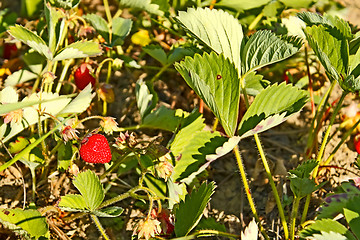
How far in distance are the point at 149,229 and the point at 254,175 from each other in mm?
603

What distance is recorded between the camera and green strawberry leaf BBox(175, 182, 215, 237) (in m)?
1.23

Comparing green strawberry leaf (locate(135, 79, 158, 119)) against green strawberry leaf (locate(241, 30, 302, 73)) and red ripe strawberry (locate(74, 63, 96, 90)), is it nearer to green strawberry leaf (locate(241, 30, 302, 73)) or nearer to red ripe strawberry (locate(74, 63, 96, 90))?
red ripe strawberry (locate(74, 63, 96, 90))

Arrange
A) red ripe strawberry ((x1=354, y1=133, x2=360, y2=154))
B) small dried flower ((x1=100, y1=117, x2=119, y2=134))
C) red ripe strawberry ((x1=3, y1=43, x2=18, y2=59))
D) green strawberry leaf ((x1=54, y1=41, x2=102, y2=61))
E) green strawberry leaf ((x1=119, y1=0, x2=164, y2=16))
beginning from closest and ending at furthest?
small dried flower ((x1=100, y1=117, x2=119, y2=134)) → green strawberry leaf ((x1=54, y1=41, x2=102, y2=61)) → red ripe strawberry ((x1=354, y1=133, x2=360, y2=154)) → green strawberry leaf ((x1=119, y1=0, x2=164, y2=16)) → red ripe strawberry ((x1=3, y1=43, x2=18, y2=59))

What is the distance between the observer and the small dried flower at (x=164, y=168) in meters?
1.28

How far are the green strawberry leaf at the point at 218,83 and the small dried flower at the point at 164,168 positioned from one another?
180mm

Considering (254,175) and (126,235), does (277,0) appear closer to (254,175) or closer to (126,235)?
(254,175)

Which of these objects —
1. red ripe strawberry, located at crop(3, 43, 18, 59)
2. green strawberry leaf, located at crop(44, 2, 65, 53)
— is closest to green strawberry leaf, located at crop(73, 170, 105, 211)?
green strawberry leaf, located at crop(44, 2, 65, 53)

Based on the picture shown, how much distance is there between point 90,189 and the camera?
1275 millimetres

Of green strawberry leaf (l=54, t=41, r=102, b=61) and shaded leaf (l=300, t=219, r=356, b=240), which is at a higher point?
green strawberry leaf (l=54, t=41, r=102, b=61)

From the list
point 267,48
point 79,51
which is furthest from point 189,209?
point 79,51

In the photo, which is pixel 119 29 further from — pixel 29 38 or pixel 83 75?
pixel 29 38

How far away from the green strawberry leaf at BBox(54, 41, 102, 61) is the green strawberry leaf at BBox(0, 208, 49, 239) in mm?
480

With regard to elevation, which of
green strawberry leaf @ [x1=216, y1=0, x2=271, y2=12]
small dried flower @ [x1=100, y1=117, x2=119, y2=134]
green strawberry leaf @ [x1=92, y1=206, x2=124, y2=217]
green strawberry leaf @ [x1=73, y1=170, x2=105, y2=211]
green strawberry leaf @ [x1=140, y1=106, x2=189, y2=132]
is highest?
green strawberry leaf @ [x1=216, y1=0, x2=271, y2=12]

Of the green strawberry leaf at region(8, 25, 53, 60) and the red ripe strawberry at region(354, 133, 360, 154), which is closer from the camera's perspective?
the green strawberry leaf at region(8, 25, 53, 60)
